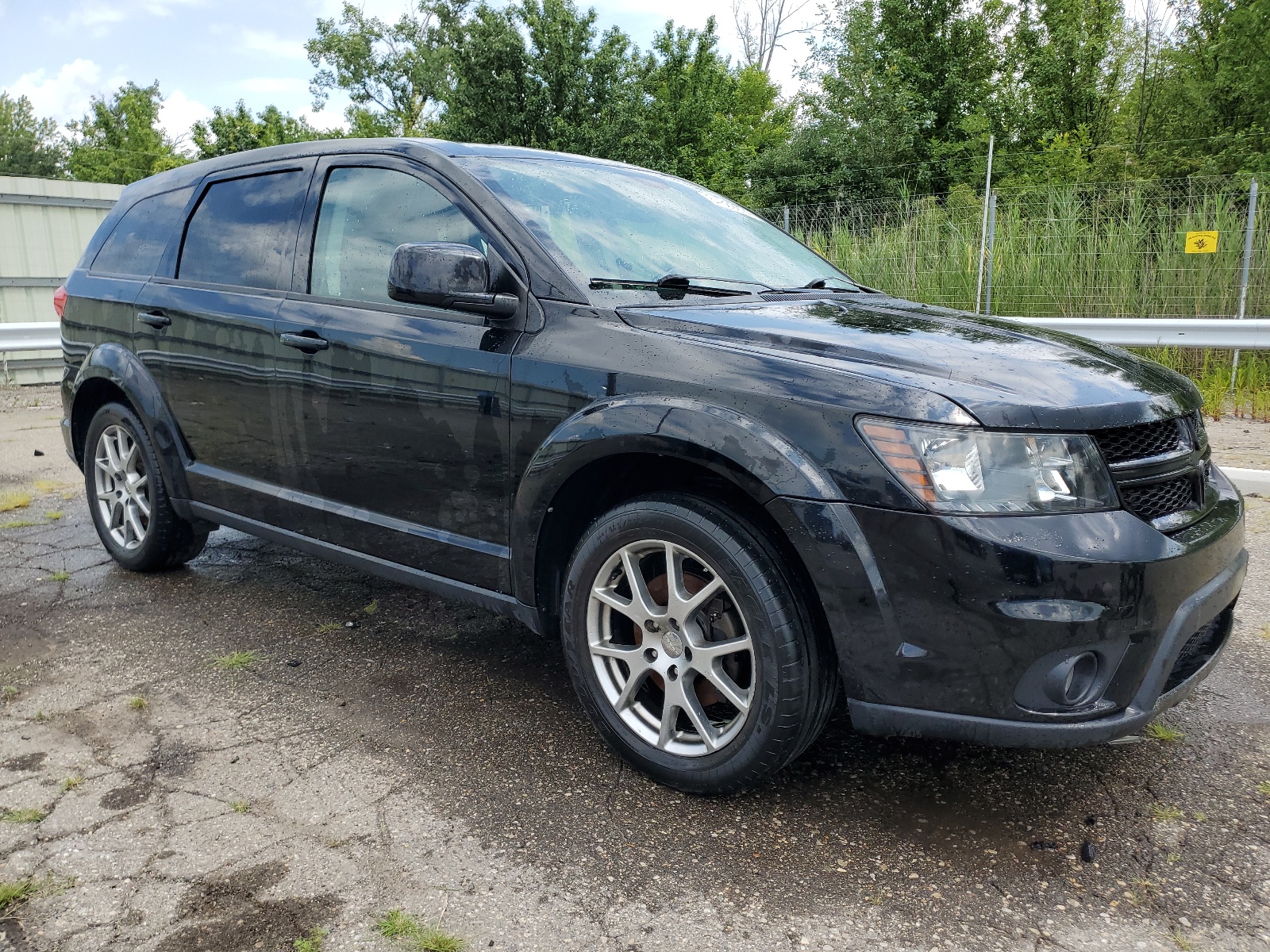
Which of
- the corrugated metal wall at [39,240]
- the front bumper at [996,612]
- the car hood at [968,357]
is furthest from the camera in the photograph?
the corrugated metal wall at [39,240]

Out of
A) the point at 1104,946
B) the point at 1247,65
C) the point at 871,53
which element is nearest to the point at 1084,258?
the point at 1104,946

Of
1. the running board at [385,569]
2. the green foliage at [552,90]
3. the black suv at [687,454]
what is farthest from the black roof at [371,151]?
the green foliage at [552,90]

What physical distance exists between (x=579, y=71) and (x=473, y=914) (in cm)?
2841

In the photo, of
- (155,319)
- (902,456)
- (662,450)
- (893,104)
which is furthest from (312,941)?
(893,104)

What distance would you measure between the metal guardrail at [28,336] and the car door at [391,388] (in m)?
8.63

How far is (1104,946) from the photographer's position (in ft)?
6.44

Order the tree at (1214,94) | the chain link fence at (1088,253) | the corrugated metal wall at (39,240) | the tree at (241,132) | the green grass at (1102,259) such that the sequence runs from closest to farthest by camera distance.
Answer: the green grass at (1102,259) → the chain link fence at (1088,253) → the corrugated metal wall at (39,240) → the tree at (1214,94) → the tree at (241,132)

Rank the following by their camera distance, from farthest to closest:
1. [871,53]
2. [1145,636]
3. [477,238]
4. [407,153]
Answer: [871,53] < [407,153] < [477,238] < [1145,636]

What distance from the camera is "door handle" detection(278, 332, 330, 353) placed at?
328 cm

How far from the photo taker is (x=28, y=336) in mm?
10594

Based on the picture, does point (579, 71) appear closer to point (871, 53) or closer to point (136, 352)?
point (871, 53)

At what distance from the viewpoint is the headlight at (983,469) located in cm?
210

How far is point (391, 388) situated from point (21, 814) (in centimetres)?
148

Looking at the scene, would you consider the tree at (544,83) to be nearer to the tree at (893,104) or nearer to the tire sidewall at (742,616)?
the tree at (893,104)
